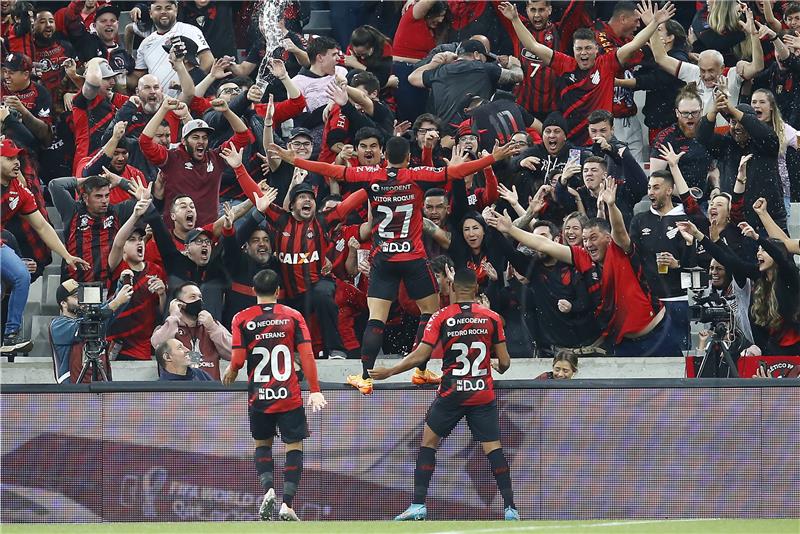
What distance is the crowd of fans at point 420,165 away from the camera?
13375 millimetres

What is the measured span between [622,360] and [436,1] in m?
5.30

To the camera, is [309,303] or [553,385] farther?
[309,303]

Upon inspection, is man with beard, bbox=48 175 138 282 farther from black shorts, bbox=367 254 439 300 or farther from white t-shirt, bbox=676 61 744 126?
white t-shirt, bbox=676 61 744 126

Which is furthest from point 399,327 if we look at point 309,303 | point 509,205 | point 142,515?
point 142,515

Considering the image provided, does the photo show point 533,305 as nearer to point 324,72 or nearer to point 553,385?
point 553,385

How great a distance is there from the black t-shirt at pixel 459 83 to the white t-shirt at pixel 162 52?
2698 mm

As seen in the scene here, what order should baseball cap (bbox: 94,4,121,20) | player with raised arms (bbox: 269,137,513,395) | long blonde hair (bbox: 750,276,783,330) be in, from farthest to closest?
baseball cap (bbox: 94,4,121,20) < long blonde hair (bbox: 750,276,783,330) < player with raised arms (bbox: 269,137,513,395)

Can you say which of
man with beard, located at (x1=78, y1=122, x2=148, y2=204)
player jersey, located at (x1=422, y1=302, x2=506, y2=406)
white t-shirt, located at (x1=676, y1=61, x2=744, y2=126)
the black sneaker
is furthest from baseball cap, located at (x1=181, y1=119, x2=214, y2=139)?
white t-shirt, located at (x1=676, y1=61, x2=744, y2=126)

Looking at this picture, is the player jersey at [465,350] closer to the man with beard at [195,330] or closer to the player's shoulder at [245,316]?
the player's shoulder at [245,316]

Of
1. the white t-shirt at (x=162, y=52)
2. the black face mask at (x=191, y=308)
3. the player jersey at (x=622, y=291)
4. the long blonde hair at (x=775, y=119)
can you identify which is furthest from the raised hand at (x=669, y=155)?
the white t-shirt at (x=162, y=52)

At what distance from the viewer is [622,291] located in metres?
13.3

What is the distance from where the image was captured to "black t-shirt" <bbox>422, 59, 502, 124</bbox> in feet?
51.8

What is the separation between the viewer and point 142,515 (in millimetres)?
11703

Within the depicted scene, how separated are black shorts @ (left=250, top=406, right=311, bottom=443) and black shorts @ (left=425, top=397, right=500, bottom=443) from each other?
0.90 meters
